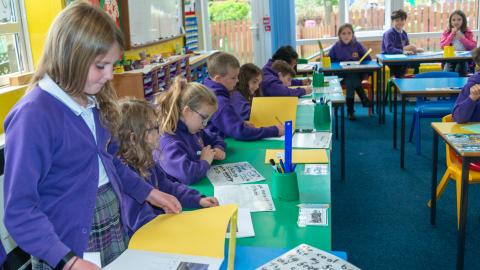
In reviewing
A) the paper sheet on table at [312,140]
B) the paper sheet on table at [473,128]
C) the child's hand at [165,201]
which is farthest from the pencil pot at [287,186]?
the paper sheet on table at [473,128]

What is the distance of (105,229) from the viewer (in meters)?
1.38

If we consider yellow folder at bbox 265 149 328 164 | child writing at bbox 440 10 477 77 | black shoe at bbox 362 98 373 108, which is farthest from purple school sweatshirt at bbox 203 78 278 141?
child writing at bbox 440 10 477 77

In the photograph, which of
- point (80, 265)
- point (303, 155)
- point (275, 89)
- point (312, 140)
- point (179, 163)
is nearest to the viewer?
point (80, 265)

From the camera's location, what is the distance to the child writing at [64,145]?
3.42 ft

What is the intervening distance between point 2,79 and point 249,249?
2.54 m

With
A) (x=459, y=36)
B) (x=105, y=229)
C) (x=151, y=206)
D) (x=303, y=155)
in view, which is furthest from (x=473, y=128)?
(x=459, y=36)

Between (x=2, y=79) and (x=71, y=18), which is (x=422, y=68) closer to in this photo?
(x=2, y=79)

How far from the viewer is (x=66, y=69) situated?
1118 millimetres

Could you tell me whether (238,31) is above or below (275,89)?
above

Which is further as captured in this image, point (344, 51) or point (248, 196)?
point (344, 51)

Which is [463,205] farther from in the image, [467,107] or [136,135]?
[136,135]

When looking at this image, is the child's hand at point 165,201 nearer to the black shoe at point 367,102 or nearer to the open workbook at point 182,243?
the open workbook at point 182,243

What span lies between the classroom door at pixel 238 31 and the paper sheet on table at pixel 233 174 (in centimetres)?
550

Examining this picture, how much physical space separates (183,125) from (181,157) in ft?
0.63
